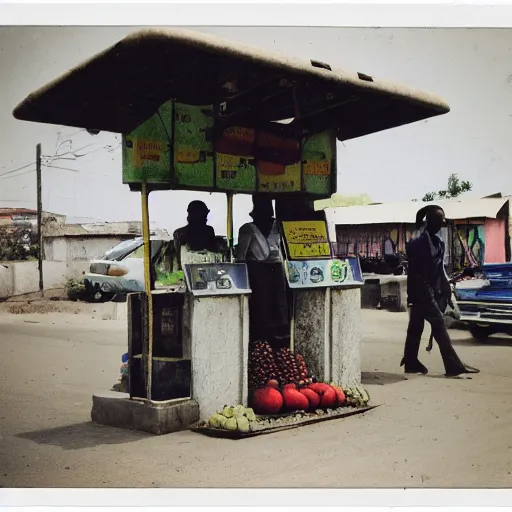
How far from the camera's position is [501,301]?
6.34m

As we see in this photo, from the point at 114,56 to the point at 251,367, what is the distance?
244cm

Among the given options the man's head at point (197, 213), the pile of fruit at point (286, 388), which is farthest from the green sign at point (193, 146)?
the pile of fruit at point (286, 388)

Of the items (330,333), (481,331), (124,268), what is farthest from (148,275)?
(481,331)

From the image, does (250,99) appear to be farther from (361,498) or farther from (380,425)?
(361,498)

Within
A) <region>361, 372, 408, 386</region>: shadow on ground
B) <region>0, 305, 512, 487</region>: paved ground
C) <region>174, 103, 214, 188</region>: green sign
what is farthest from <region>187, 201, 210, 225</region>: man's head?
<region>361, 372, 408, 386</region>: shadow on ground

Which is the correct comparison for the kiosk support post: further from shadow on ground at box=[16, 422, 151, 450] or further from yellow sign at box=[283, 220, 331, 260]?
yellow sign at box=[283, 220, 331, 260]

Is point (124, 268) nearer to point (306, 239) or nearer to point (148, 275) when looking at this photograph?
point (148, 275)

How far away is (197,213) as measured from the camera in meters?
5.80

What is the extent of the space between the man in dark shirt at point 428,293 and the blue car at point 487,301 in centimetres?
15

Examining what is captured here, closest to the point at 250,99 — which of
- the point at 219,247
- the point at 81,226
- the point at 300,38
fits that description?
the point at 300,38

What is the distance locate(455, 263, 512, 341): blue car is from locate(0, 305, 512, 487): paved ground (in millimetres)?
122

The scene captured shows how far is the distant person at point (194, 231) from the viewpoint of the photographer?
18.9ft

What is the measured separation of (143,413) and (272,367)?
1.06m

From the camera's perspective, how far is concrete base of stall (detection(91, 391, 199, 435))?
534 cm
